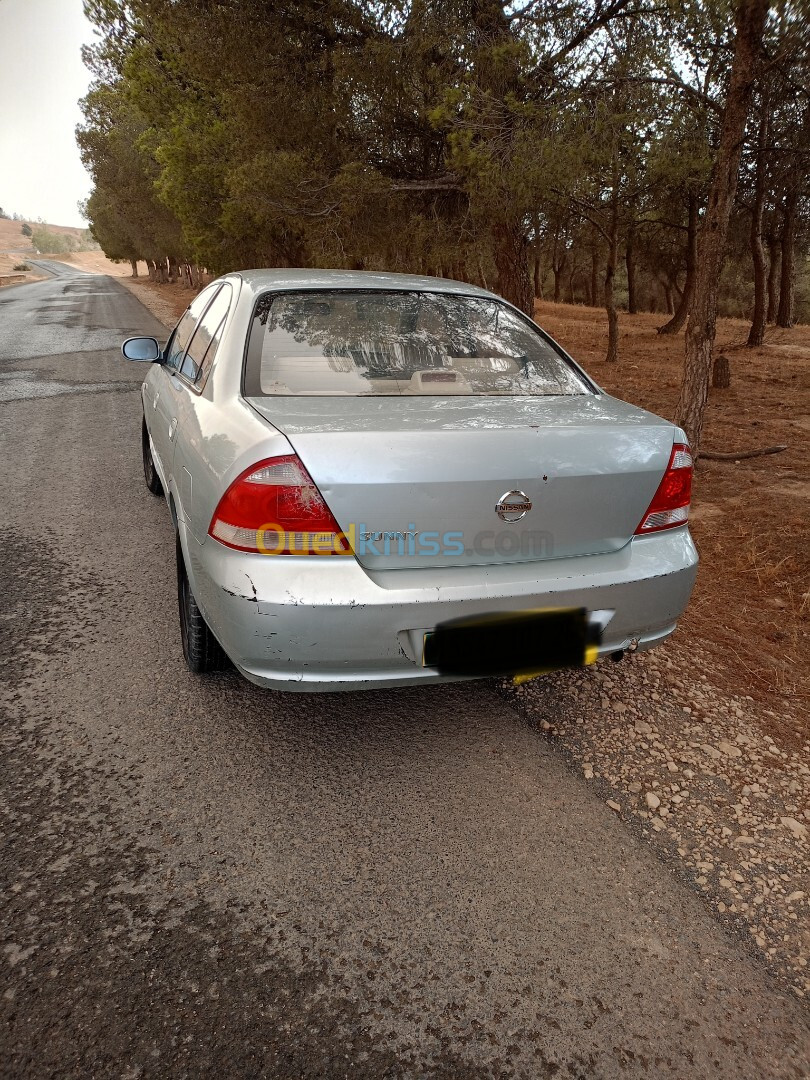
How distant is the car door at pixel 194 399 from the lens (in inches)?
105

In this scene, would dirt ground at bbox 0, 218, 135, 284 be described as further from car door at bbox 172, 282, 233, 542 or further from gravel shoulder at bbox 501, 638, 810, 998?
gravel shoulder at bbox 501, 638, 810, 998

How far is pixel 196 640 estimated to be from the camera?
2.86 m

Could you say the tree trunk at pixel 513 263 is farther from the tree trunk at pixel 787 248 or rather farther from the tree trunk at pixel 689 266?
the tree trunk at pixel 787 248

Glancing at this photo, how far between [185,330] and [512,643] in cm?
282

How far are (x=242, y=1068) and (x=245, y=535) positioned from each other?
1.30m

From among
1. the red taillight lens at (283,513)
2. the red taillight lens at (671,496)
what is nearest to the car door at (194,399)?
the red taillight lens at (283,513)

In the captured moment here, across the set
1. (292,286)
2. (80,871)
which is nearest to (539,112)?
(292,286)

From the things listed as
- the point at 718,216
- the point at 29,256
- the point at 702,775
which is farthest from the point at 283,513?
the point at 29,256

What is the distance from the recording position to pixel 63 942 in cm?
182

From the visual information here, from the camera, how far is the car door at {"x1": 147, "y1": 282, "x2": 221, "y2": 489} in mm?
3476

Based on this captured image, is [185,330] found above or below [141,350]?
above

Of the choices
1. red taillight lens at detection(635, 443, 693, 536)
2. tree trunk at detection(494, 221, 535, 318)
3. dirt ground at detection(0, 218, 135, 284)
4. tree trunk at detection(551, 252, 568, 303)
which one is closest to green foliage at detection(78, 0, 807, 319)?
tree trunk at detection(494, 221, 535, 318)

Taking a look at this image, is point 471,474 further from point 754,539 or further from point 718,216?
point 718,216

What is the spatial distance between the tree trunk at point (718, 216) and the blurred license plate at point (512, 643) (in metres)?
4.28
